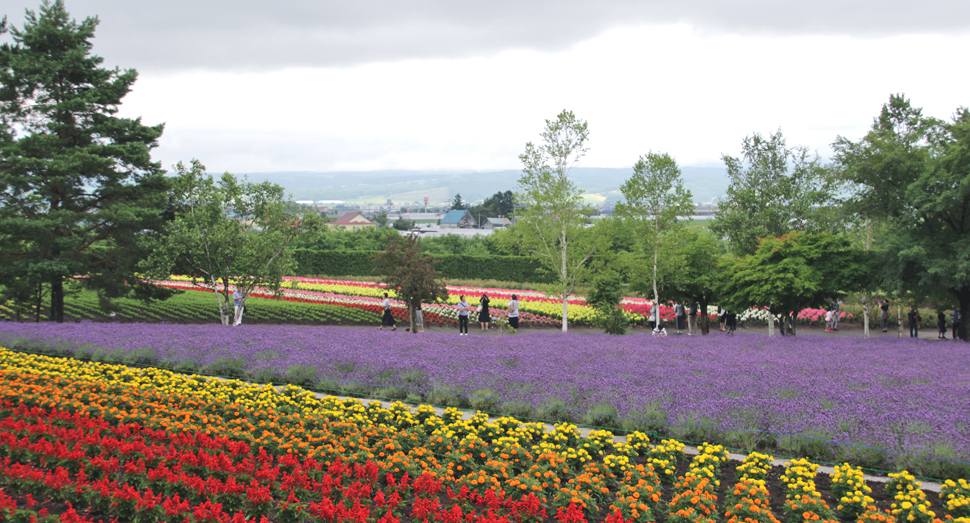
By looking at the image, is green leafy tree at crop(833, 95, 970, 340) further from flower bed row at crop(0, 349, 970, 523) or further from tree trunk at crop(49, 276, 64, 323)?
tree trunk at crop(49, 276, 64, 323)

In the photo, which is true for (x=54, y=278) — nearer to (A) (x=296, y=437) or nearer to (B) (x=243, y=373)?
(B) (x=243, y=373)

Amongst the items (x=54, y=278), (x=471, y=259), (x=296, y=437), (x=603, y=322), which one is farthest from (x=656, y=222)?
(x=471, y=259)

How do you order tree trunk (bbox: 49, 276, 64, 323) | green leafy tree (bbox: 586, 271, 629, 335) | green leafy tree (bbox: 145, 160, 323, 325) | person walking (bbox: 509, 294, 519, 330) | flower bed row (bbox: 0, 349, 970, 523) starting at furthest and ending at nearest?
person walking (bbox: 509, 294, 519, 330), tree trunk (bbox: 49, 276, 64, 323), green leafy tree (bbox: 586, 271, 629, 335), green leafy tree (bbox: 145, 160, 323, 325), flower bed row (bbox: 0, 349, 970, 523)

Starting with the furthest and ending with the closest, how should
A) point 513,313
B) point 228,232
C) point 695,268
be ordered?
point 695,268 → point 513,313 → point 228,232

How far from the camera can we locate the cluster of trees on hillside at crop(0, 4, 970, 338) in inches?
740

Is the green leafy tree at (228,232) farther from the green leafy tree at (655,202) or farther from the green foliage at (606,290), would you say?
the green leafy tree at (655,202)

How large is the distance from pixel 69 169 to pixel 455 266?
1183 inches

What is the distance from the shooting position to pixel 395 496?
19.3 feet

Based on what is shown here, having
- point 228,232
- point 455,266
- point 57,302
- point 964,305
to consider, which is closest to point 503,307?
point 228,232

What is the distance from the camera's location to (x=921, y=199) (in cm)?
1772

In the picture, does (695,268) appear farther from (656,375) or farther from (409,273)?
(656,375)

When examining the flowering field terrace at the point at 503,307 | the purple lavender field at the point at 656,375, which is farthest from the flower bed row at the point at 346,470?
the flowering field terrace at the point at 503,307

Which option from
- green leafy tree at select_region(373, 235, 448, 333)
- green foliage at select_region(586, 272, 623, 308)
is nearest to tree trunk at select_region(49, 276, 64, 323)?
green leafy tree at select_region(373, 235, 448, 333)

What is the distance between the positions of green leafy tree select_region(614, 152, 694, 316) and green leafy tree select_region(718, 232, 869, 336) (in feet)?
9.33
